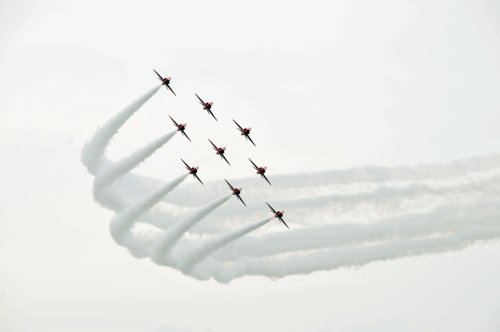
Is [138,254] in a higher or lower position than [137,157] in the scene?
lower

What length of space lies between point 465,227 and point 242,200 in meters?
21.8

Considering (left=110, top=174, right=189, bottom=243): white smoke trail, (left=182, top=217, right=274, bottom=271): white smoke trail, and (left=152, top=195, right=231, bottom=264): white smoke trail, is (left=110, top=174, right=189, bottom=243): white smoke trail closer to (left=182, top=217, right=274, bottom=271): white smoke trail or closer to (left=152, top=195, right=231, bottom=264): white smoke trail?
(left=152, top=195, right=231, bottom=264): white smoke trail

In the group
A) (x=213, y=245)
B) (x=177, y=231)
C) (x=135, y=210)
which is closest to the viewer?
(x=213, y=245)

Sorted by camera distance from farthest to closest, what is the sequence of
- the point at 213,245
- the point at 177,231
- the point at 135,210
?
the point at 135,210 → the point at 177,231 → the point at 213,245

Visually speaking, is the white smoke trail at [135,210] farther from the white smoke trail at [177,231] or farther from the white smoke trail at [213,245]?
the white smoke trail at [213,245]

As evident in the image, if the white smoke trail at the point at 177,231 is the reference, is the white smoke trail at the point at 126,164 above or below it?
above

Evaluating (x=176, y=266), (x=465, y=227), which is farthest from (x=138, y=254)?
(x=465, y=227)

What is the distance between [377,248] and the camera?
122875 millimetres

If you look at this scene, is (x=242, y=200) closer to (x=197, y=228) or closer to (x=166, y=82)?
(x=197, y=228)

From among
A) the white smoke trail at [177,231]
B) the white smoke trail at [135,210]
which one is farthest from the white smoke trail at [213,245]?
the white smoke trail at [135,210]

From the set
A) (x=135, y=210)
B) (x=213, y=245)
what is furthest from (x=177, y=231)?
(x=135, y=210)

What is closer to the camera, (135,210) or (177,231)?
(177,231)

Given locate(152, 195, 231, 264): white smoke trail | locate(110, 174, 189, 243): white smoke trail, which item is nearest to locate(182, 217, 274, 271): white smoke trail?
locate(152, 195, 231, 264): white smoke trail

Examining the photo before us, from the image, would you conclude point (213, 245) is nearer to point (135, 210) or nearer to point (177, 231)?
point (177, 231)
